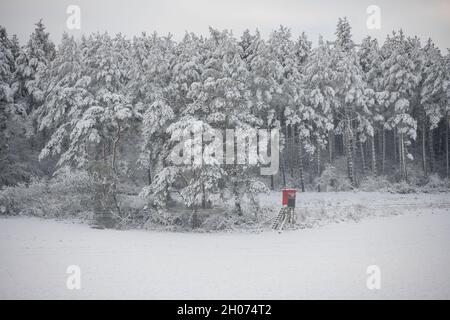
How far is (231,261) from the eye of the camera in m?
14.4

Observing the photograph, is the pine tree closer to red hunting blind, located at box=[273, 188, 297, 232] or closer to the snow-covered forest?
the snow-covered forest

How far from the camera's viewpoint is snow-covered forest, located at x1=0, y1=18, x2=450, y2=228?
23297 millimetres

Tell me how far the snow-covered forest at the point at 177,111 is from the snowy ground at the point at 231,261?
3.40 m

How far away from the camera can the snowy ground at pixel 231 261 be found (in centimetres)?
1102

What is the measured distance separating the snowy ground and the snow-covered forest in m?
3.40

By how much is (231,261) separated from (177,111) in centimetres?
1352

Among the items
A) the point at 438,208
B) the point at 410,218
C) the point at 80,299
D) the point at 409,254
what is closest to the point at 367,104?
the point at 438,208

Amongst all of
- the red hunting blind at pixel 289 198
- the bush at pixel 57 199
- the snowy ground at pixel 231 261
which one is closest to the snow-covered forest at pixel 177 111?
the bush at pixel 57 199

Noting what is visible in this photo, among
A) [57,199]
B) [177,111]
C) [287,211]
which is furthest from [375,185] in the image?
[57,199]

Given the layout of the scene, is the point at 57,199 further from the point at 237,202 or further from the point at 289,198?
the point at 289,198

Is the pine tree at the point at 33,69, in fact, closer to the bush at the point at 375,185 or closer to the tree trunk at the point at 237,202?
the tree trunk at the point at 237,202

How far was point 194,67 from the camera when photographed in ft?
84.2

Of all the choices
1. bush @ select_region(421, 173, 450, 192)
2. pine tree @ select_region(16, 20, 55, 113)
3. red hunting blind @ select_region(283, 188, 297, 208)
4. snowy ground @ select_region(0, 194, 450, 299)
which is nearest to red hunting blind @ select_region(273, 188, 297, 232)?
red hunting blind @ select_region(283, 188, 297, 208)
